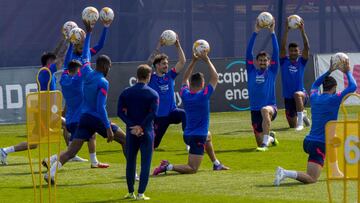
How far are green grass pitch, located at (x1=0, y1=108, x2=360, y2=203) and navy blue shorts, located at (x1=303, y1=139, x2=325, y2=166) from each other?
1.29 ft

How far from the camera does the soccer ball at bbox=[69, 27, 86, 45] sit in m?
19.1

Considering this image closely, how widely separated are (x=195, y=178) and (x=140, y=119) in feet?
8.76

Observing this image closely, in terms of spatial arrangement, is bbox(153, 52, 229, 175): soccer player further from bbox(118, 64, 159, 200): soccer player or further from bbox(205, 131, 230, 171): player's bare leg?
bbox(118, 64, 159, 200): soccer player

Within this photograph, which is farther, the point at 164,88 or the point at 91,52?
the point at 164,88

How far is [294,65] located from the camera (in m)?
26.0

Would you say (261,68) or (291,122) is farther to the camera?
(291,122)

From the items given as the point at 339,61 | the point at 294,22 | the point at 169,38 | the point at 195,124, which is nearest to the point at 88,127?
the point at 195,124

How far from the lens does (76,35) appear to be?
19.2m

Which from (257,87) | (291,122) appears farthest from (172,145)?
(291,122)

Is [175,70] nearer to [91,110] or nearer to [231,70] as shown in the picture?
[91,110]

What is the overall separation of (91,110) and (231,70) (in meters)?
14.8

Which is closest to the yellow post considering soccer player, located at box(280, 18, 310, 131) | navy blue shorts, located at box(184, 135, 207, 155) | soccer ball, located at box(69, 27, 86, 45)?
navy blue shorts, located at box(184, 135, 207, 155)

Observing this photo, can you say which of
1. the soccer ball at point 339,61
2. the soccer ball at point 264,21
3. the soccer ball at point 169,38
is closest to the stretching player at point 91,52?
the soccer ball at point 169,38

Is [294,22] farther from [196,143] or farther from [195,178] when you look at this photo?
[195,178]
